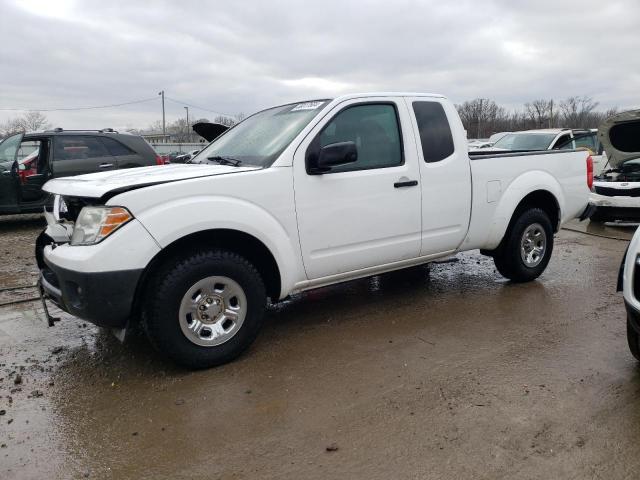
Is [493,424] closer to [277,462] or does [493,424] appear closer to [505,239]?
[277,462]

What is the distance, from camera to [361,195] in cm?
422

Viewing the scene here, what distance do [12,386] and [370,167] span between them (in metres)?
2.97

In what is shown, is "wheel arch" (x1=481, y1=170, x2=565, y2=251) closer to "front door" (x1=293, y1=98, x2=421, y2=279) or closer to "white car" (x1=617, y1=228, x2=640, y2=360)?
"front door" (x1=293, y1=98, x2=421, y2=279)

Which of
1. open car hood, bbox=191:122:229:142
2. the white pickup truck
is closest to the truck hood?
the white pickup truck

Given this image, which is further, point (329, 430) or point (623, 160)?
point (623, 160)

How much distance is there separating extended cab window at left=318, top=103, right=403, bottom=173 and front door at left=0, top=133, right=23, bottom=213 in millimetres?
7254

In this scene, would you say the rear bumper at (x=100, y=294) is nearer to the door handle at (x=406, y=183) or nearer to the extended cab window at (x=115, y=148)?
the door handle at (x=406, y=183)

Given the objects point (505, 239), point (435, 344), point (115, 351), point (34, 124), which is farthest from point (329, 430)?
point (34, 124)

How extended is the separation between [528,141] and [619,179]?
2.56 meters

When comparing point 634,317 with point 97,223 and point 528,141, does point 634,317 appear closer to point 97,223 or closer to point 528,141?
point 97,223

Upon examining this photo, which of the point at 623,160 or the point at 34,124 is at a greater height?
the point at 34,124

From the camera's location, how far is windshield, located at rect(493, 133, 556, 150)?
11.4 meters

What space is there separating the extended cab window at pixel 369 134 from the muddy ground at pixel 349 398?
1372mm

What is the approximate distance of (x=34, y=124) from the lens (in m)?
70.0
